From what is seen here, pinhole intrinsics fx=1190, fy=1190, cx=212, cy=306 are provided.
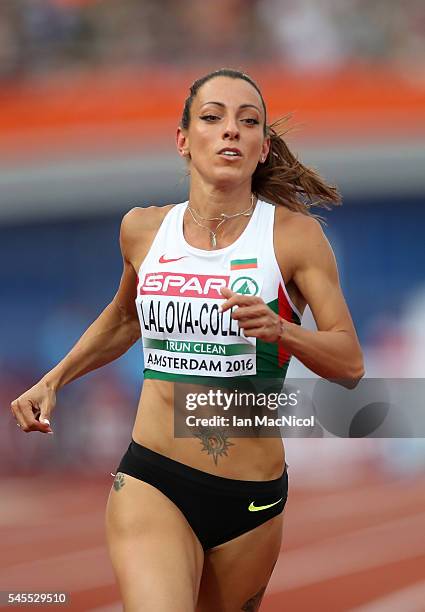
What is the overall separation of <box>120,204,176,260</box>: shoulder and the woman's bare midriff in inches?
17.3

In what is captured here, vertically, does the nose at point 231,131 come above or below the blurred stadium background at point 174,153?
below

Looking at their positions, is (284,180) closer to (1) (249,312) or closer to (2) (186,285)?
(2) (186,285)

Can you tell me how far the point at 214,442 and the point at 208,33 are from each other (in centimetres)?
879

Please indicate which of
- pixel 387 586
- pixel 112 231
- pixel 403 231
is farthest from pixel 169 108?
pixel 387 586

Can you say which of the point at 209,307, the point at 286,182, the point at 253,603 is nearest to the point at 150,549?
the point at 253,603

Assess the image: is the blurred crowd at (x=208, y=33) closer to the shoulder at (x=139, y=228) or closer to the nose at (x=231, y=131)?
the shoulder at (x=139, y=228)

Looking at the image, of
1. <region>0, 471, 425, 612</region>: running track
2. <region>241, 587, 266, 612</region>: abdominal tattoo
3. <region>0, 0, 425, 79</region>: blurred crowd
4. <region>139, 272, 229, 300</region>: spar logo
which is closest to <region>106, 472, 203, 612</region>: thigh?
<region>241, 587, 266, 612</region>: abdominal tattoo

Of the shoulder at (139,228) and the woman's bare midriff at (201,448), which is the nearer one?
the woman's bare midriff at (201,448)

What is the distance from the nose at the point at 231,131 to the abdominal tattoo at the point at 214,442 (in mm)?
817

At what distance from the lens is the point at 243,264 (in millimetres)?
3314

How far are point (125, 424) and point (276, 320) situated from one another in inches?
351

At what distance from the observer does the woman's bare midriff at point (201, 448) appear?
333cm

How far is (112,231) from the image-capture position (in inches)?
502

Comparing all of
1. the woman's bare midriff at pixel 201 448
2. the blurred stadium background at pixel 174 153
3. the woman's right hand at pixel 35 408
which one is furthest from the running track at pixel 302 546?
the woman's bare midriff at pixel 201 448
